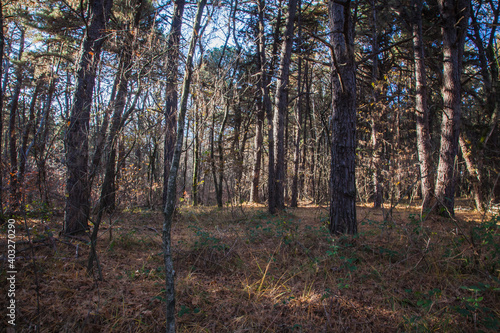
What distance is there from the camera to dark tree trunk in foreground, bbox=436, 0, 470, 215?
20.1 ft

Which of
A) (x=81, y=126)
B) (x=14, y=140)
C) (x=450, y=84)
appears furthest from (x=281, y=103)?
(x=14, y=140)

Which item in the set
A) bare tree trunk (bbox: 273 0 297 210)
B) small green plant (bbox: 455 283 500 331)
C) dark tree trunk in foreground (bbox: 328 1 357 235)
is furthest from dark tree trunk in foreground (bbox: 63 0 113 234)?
small green plant (bbox: 455 283 500 331)

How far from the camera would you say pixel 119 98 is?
118 inches

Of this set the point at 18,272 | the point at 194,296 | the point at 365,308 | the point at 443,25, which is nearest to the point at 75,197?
the point at 18,272

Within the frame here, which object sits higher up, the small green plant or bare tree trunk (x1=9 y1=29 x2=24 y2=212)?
bare tree trunk (x1=9 y1=29 x2=24 y2=212)

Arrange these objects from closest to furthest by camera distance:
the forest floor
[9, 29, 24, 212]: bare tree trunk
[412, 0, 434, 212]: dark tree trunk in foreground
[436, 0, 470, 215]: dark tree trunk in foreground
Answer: the forest floor < [9, 29, 24, 212]: bare tree trunk < [436, 0, 470, 215]: dark tree trunk in foreground < [412, 0, 434, 212]: dark tree trunk in foreground

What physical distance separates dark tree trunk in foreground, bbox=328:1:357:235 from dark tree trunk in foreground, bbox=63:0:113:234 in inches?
172

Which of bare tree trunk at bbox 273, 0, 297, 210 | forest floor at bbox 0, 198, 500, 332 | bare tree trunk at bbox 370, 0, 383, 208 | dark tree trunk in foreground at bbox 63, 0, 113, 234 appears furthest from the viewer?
bare tree trunk at bbox 370, 0, 383, 208

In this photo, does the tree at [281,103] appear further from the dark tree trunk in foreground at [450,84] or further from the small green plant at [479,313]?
the small green plant at [479,313]

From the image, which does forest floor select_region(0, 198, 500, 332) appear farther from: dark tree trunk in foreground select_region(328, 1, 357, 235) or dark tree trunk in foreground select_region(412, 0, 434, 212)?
dark tree trunk in foreground select_region(412, 0, 434, 212)

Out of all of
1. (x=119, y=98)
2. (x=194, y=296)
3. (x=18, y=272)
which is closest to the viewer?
(x=194, y=296)

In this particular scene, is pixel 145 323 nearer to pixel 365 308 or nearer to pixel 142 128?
pixel 365 308

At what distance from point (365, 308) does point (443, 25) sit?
26.2 feet

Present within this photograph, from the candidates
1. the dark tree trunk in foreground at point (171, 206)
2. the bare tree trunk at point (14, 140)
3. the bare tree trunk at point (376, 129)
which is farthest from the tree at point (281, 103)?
the bare tree trunk at point (14, 140)
